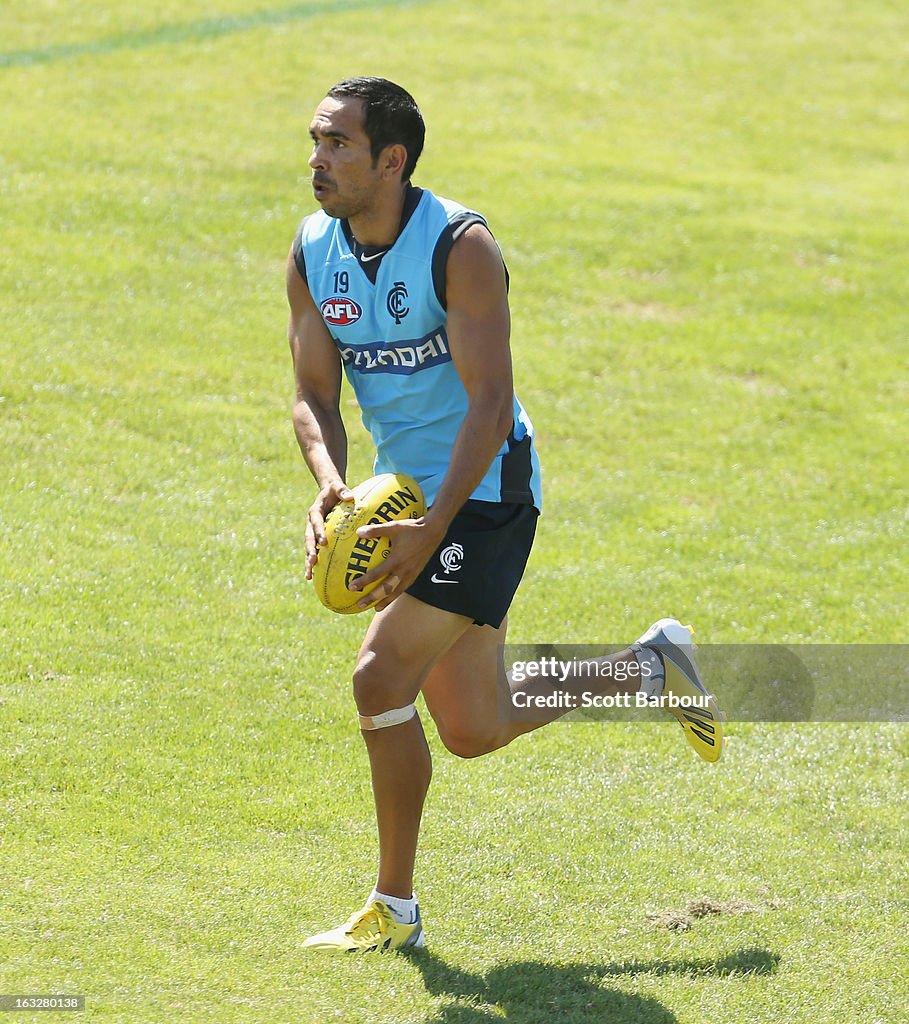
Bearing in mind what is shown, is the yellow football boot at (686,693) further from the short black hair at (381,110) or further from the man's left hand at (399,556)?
the short black hair at (381,110)

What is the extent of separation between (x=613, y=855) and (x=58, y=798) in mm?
2140

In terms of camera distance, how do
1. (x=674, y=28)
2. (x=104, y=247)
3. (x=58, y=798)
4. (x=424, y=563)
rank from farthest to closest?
(x=674, y=28) < (x=104, y=247) < (x=58, y=798) < (x=424, y=563)

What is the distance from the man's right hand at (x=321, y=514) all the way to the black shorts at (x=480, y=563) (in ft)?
1.12

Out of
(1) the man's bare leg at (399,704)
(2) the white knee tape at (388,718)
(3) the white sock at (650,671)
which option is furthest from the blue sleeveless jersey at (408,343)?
(3) the white sock at (650,671)

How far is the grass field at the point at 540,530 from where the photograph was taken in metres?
4.71

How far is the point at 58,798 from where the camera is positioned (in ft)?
17.5

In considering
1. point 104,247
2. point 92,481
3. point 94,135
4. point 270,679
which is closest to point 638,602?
point 270,679

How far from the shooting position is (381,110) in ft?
15.0

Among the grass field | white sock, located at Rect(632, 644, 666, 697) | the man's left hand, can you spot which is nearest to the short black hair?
the man's left hand

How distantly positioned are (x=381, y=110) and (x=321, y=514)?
52.4 inches

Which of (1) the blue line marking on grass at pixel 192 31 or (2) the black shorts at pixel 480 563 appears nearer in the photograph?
(2) the black shorts at pixel 480 563

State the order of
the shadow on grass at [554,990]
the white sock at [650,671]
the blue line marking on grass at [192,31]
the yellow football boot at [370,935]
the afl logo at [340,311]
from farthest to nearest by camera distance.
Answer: the blue line marking on grass at [192,31] → the white sock at [650,671] → the afl logo at [340,311] → the yellow football boot at [370,935] → the shadow on grass at [554,990]

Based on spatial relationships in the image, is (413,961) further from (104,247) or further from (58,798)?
(104,247)

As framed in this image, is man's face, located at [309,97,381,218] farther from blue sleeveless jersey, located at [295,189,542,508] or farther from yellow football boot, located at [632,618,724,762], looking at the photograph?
yellow football boot, located at [632,618,724,762]
